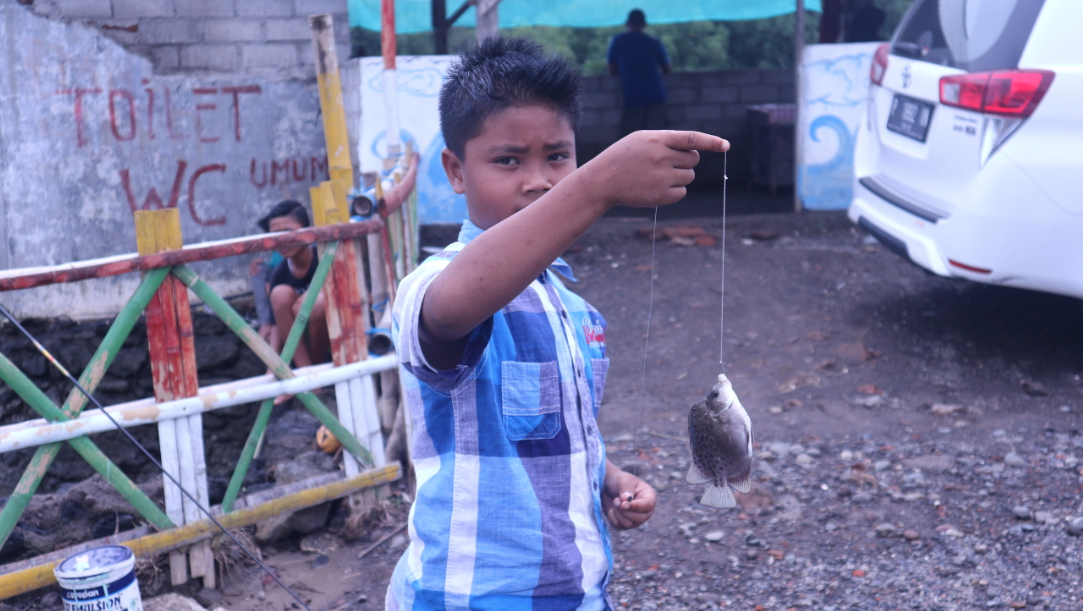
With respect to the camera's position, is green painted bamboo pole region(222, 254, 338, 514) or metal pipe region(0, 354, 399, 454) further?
green painted bamboo pole region(222, 254, 338, 514)

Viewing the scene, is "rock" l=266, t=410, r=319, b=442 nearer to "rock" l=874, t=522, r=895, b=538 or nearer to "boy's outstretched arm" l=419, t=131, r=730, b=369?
"rock" l=874, t=522, r=895, b=538

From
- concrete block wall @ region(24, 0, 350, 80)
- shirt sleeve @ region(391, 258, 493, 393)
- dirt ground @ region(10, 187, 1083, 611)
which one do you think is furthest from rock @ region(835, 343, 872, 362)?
concrete block wall @ region(24, 0, 350, 80)

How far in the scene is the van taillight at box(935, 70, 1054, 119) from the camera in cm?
A: 418

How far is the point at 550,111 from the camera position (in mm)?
1503

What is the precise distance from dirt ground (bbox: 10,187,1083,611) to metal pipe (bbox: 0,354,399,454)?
703 millimetres

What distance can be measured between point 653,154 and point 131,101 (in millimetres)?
6502

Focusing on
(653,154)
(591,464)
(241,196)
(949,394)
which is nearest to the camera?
(653,154)

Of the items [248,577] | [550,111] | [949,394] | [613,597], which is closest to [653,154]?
[550,111]

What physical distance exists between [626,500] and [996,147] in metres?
3.60

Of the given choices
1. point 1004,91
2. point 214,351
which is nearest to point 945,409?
point 1004,91

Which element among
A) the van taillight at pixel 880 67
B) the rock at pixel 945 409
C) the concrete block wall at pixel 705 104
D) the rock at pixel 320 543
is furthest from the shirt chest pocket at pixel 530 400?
the concrete block wall at pixel 705 104

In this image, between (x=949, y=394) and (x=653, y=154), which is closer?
(x=653, y=154)

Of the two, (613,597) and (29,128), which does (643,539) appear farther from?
(29,128)

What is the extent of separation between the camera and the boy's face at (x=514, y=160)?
1.45 meters
